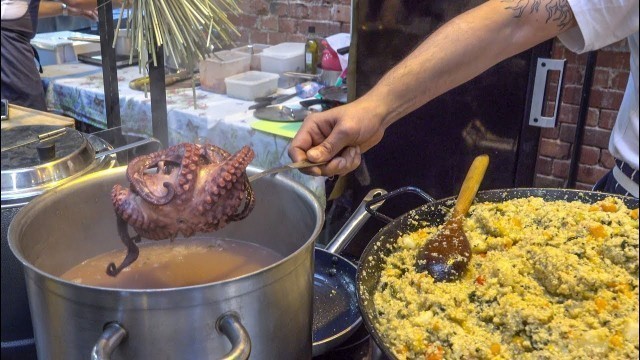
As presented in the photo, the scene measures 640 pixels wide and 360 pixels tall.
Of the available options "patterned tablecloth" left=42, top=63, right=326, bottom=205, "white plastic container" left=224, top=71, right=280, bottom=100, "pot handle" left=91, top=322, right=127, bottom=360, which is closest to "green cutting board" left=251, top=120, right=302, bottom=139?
"patterned tablecloth" left=42, top=63, right=326, bottom=205

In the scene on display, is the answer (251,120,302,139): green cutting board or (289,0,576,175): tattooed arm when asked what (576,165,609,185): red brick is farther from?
(251,120,302,139): green cutting board

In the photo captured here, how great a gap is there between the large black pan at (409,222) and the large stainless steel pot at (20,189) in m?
0.53

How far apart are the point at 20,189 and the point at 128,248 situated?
0.62ft

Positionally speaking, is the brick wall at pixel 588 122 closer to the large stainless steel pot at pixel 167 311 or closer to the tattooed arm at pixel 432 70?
the tattooed arm at pixel 432 70

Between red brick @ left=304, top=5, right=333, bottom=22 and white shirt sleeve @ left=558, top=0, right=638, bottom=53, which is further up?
white shirt sleeve @ left=558, top=0, right=638, bottom=53

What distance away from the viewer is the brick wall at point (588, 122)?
154 centimetres

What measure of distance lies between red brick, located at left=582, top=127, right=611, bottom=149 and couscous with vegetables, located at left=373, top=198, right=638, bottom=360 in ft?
2.56

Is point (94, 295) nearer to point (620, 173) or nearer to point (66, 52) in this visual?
point (620, 173)

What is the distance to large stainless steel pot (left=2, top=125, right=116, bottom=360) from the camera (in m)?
0.90

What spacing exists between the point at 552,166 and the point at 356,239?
0.80 metres

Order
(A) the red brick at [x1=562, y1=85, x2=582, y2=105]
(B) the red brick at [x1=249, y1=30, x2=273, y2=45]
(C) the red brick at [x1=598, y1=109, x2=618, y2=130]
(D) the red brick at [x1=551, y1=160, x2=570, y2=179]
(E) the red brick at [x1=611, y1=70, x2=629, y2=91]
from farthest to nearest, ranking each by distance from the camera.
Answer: (B) the red brick at [x1=249, y1=30, x2=273, y2=45], (A) the red brick at [x1=562, y1=85, x2=582, y2=105], (D) the red brick at [x1=551, y1=160, x2=570, y2=179], (C) the red brick at [x1=598, y1=109, x2=618, y2=130], (E) the red brick at [x1=611, y1=70, x2=629, y2=91]

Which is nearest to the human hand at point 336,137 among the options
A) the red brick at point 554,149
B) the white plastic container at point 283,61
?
the red brick at point 554,149

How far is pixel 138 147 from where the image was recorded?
1.27 meters

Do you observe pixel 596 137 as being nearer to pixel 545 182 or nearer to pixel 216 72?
pixel 545 182
